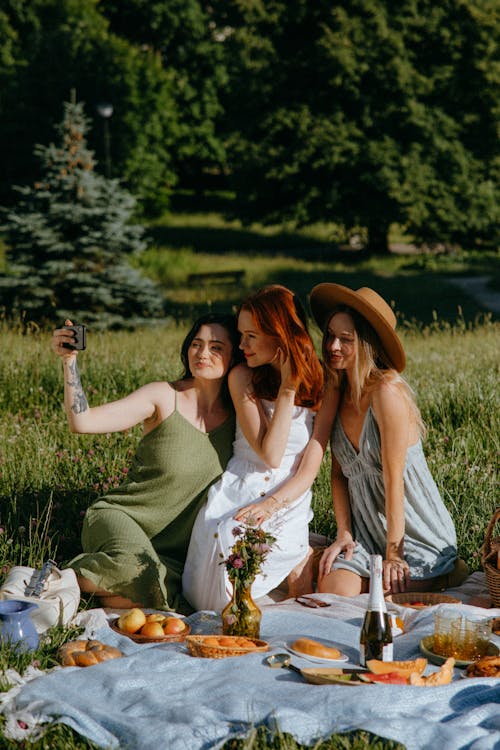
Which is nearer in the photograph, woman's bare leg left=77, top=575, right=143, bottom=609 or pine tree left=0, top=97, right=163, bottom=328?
woman's bare leg left=77, top=575, right=143, bottom=609

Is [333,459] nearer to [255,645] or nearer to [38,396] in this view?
[255,645]

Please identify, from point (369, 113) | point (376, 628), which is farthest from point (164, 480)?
point (369, 113)

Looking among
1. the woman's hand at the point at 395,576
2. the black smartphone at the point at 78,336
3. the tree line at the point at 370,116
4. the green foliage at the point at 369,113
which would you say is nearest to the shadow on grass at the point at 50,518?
the black smartphone at the point at 78,336

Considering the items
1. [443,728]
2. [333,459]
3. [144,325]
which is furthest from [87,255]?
[443,728]

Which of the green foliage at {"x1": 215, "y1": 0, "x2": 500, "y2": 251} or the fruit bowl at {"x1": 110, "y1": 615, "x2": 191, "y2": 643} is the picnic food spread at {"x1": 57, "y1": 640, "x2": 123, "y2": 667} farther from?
the green foliage at {"x1": 215, "y1": 0, "x2": 500, "y2": 251}

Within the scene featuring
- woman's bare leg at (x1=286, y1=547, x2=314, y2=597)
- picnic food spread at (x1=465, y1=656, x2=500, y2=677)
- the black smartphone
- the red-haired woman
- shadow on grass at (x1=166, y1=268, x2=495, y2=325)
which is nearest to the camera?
picnic food spread at (x1=465, y1=656, x2=500, y2=677)

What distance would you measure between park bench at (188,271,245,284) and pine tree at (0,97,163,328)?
8.14 meters

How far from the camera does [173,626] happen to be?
4.30 meters

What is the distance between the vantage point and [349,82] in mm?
24359

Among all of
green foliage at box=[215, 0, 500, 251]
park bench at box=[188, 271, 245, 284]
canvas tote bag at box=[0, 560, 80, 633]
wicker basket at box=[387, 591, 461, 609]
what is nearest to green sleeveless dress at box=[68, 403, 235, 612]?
canvas tote bag at box=[0, 560, 80, 633]

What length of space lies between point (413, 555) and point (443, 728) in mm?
1805

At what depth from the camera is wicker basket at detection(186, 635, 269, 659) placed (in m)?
3.93

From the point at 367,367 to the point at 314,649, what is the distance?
1613 millimetres

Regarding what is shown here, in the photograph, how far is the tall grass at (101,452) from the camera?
533 centimetres
